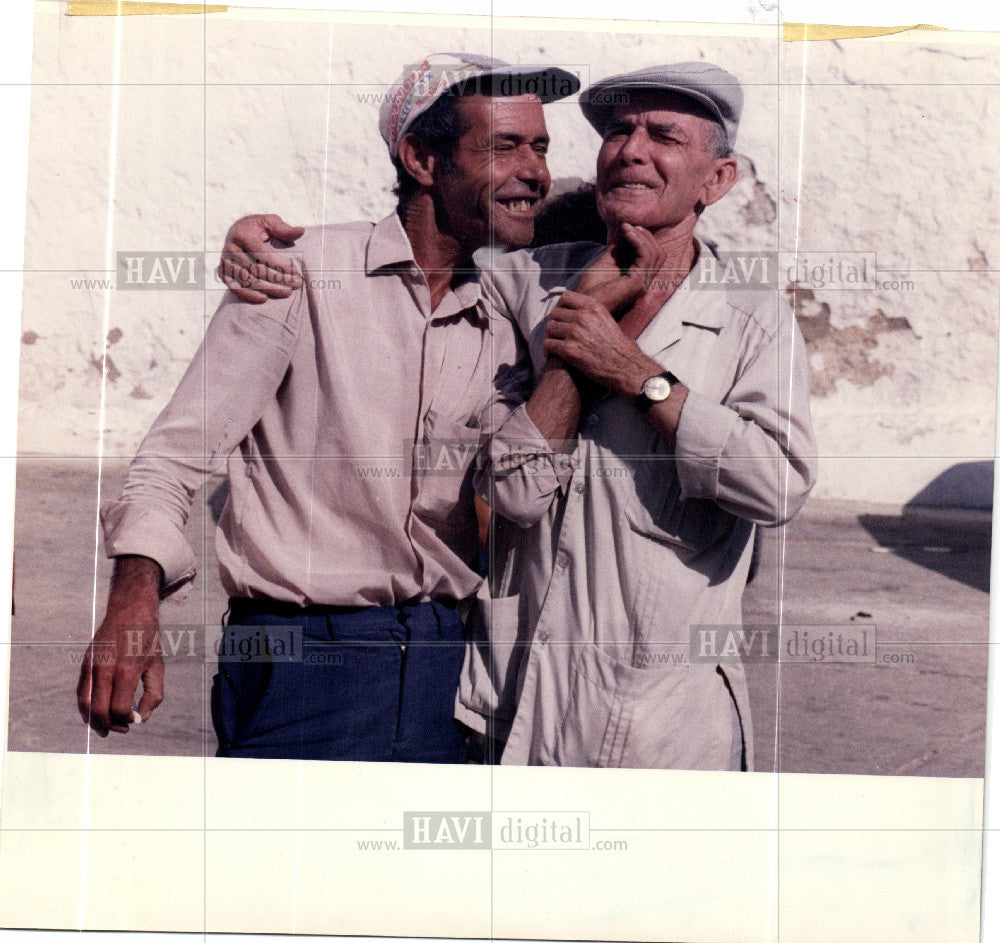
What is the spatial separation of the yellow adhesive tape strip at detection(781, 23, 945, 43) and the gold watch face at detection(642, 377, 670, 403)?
1.25 metres

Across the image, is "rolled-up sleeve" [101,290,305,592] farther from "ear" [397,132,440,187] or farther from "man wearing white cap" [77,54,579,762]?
"ear" [397,132,440,187]

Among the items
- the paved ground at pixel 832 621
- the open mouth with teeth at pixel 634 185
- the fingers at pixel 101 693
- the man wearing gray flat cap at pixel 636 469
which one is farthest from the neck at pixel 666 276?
the fingers at pixel 101 693

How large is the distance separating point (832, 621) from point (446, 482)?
4.55 feet

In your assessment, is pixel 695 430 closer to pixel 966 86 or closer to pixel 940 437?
pixel 940 437

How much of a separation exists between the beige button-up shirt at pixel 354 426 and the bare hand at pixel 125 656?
0.36ft

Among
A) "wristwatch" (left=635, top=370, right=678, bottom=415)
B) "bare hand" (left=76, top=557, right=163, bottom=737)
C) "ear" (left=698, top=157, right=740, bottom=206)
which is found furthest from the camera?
"bare hand" (left=76, top=557, right=163, bottom=737)

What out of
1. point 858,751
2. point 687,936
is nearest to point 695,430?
point 858,751

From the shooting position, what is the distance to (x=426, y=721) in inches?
156

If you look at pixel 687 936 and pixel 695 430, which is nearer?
pixel 695 430

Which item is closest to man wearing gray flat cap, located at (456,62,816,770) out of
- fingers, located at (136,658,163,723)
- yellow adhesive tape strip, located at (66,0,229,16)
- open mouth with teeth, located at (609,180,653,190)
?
open mouth with teeth, located at (609,180,653,190)

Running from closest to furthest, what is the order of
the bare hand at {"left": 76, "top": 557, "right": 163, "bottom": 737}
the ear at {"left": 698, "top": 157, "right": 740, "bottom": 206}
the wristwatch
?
1. the wristwatch
2. the ear at {"left": 698, "top": 157, "right": 740, "bottom": 206}
3. the bare hand at {"left": 76, "top": 557, "right": 163, "bottom": 737}

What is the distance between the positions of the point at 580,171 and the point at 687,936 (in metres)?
2.62

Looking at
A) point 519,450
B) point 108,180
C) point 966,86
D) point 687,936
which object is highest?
point 966,86

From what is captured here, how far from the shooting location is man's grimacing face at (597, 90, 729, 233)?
3.85 meters
